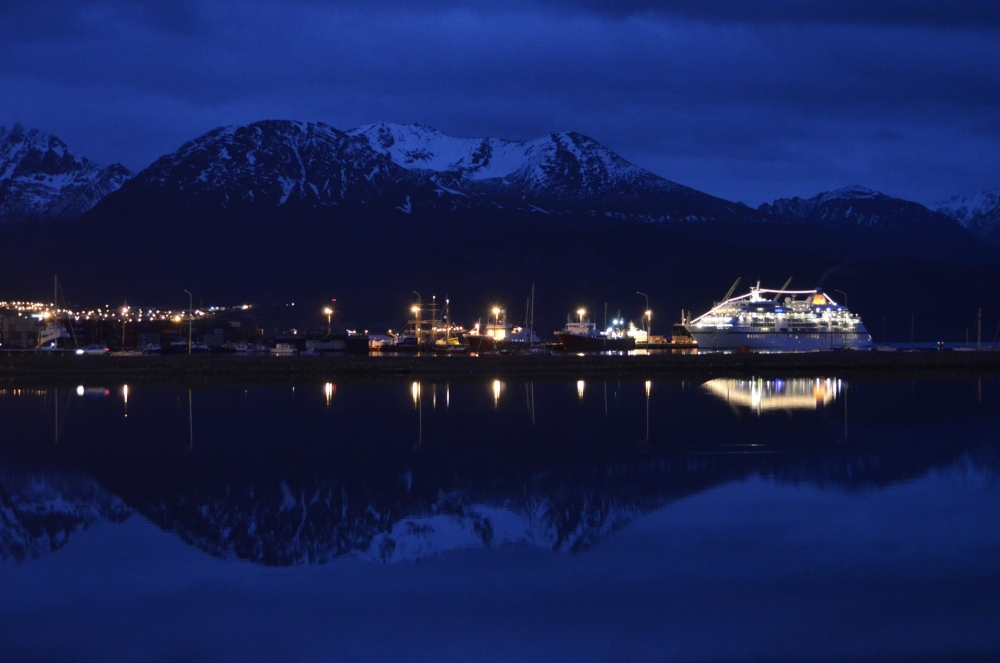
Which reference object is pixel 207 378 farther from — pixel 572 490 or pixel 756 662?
pixel 756 662

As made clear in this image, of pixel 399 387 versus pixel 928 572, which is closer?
pixel 928 572

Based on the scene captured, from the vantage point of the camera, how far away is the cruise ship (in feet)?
285

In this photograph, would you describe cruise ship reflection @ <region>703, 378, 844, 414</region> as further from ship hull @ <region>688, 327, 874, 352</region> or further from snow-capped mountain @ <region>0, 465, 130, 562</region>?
ship hull @ <region>688, 327, 874, 352</region>

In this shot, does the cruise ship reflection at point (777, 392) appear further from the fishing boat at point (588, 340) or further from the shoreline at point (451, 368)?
the fishing boat at point (588, 340)

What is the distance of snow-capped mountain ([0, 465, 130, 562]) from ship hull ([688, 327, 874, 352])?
7071cm

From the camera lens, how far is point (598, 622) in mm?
11602

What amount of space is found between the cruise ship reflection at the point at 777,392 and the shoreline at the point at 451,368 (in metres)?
3.50

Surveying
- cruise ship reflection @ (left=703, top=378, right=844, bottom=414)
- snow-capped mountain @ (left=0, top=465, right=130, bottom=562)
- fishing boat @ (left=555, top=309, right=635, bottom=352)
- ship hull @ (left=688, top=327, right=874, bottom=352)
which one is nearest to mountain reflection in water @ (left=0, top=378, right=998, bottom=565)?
snow-capped mountain @ (left=0, top=465, right=130, bottom=562)

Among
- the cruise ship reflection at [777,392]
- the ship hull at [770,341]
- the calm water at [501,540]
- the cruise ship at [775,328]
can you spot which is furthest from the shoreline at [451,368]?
the cruise ship at [775,328]

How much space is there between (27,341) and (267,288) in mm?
84168

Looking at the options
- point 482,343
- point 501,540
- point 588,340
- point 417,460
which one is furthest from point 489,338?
point 501,540

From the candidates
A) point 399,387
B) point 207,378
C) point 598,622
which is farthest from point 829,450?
point 207,378

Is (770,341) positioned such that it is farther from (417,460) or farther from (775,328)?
(417,460)

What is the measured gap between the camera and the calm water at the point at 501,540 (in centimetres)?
1118
